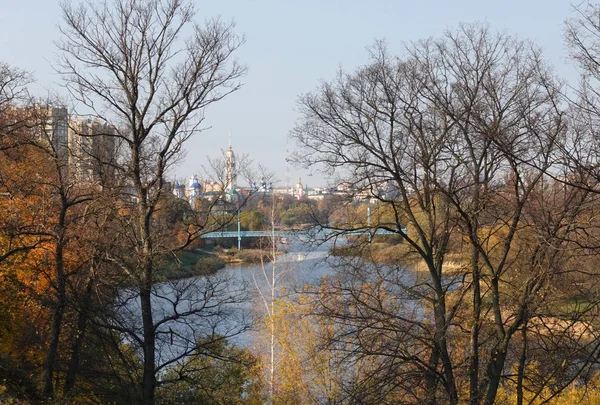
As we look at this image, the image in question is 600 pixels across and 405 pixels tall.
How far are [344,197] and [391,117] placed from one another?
3.67 ft

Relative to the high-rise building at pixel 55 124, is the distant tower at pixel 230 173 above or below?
below

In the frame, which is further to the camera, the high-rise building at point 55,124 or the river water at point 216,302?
the high-rise building at point 55,124

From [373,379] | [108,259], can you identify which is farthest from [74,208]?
[373,379]

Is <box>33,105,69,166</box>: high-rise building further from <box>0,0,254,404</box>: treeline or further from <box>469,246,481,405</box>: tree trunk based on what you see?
<box>469,246,481,405</box>: tree trunk

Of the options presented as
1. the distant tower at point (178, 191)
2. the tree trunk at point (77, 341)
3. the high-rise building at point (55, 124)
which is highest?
the high-rise building at point (55, 124)

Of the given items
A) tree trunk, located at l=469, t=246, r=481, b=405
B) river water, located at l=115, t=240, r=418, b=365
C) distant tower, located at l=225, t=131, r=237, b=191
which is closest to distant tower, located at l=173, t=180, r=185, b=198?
distant tower, located at l=225, t=131, r=237, b=191

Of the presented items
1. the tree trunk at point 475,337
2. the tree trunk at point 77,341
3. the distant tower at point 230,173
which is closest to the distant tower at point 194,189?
the distant tower at point 230,173

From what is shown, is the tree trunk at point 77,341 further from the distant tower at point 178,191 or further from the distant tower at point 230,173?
the distant tower at point 230,173

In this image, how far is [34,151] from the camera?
56.4ft

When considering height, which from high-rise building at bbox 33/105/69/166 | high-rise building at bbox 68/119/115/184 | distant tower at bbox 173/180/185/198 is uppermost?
high-rise building at bbox 33/105/69/166

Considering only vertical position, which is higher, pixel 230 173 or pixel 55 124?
pixel 55 124

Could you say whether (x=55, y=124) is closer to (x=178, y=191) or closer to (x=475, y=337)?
(x=178, y=191)

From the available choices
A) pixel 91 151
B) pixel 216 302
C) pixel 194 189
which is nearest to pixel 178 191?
pixel 194 189

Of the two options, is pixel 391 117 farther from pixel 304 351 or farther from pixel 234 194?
pixel 304 351
